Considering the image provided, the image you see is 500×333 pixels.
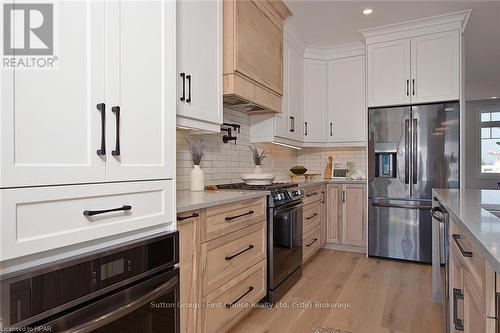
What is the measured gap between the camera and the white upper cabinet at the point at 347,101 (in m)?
4.07

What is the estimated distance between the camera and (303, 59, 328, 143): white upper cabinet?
4168 mm

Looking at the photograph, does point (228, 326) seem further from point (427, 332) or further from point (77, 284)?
point (427, 332)

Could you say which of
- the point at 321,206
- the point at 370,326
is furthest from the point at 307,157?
the point at 370,326

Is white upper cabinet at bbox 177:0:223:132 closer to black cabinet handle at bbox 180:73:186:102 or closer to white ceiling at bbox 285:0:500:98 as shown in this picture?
black cabinet handle at bbox 180:73:186:102

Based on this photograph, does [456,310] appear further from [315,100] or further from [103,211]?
[315,100]

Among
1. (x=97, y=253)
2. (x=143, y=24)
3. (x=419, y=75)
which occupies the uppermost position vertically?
(x=419, y=75)

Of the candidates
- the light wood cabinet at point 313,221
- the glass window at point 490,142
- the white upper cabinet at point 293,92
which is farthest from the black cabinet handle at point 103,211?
the glass window at point 490,142

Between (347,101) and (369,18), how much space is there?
1.10 meters

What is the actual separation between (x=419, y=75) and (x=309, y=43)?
141 centimetres

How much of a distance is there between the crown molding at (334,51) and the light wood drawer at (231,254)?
2.83 metres

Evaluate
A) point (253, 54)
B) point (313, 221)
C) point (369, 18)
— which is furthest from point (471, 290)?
point (369, 18)

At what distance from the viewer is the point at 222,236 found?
1.81 meters

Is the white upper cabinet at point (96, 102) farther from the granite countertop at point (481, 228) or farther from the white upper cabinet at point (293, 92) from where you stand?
the white upper cabinet at point (293, 92)

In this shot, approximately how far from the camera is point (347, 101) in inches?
163
